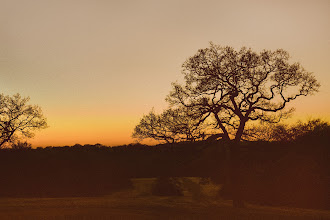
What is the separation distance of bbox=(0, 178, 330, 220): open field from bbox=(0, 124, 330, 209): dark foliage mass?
348cm

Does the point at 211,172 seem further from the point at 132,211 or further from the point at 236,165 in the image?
the point at 132,211

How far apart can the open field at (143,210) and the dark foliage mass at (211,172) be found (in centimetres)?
348

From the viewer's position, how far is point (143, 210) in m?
26.9

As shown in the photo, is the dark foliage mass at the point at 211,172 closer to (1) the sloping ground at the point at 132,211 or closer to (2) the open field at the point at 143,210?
(2) the open field at the point at 143,210

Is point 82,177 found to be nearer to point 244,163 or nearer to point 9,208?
point 9,208

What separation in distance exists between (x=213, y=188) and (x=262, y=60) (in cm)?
2039

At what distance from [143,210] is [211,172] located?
15130mm

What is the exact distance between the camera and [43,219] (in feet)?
70.5

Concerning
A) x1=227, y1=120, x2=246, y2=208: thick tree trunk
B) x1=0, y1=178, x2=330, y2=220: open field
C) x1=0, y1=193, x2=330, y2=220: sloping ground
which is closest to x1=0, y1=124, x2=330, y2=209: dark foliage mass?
x1=227, y1=120, x2=246, y2=208: thick tree trunk

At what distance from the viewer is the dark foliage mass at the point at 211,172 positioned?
33.8 metres

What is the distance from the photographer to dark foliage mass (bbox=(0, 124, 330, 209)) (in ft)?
111

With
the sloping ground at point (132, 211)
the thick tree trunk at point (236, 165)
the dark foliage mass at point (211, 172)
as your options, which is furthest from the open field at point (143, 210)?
the dark foliage mass at point (211, 172)

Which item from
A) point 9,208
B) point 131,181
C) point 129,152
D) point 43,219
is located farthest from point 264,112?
point 129,152

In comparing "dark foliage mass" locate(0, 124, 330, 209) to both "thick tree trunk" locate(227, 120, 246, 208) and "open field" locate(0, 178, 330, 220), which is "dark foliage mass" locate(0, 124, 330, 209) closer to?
"thick tree trunk" locate(227, 120, 246, 208)
